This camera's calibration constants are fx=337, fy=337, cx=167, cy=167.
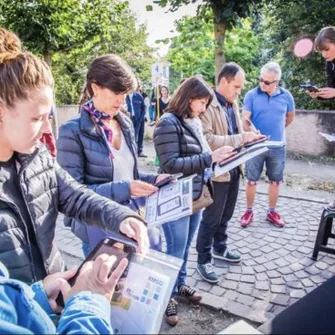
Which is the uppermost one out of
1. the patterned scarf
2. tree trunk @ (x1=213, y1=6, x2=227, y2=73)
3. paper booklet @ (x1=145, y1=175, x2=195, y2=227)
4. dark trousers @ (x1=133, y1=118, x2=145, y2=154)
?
tree trunk @ (x1=213, y1=6, x2=227, y2=73)

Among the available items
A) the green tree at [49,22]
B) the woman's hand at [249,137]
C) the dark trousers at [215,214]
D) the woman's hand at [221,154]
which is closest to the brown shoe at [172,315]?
the dark trousers at [215,214]

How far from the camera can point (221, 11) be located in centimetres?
649

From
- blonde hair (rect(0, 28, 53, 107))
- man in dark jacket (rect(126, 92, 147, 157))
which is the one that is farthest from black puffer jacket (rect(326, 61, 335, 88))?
man in dark jacket (rect(126, 92, 147, 157))

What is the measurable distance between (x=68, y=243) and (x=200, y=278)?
1859 millimetres

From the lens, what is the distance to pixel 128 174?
2188 millimetres

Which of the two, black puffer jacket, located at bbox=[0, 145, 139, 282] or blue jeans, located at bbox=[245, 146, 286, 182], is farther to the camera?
blue jeans, located at bbox=[245, 146, 286, 182]

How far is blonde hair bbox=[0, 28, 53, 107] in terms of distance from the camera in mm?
1261

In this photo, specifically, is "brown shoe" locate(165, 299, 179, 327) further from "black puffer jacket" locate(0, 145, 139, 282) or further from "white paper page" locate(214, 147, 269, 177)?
"black puffer jacket" locate(0, 145, 139, 282)

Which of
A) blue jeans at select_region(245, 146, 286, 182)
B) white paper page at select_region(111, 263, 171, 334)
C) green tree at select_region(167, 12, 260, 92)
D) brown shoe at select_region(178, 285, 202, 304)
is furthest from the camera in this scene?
green tree at select_region(167, 12, 260, 92)

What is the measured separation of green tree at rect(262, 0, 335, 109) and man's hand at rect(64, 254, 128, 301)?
9289mm

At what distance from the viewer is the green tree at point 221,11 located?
6.33 meters

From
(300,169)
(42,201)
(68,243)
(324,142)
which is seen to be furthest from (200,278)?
(324,142)

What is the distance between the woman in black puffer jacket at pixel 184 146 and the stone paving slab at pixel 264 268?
0.63m

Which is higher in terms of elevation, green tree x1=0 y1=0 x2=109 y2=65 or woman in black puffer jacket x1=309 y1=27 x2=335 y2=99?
green tree x1=0 y1=0 x2=109 y2=65
